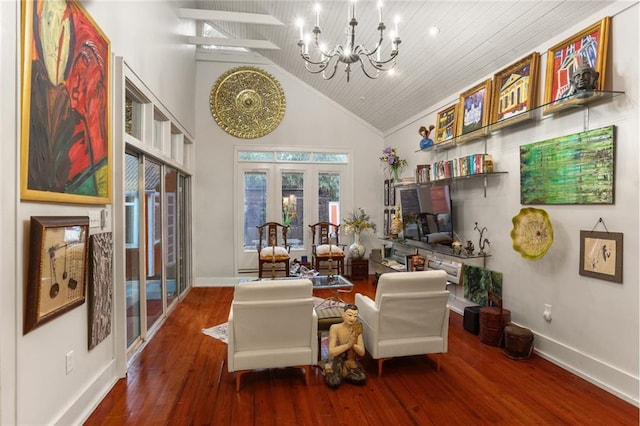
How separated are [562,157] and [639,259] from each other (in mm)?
997

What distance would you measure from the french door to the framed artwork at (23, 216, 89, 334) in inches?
157

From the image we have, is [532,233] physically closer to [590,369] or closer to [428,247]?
[590,369]

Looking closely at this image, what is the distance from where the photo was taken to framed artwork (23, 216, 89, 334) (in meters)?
1.63

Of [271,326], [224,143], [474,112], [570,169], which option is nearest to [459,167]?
[474,112]

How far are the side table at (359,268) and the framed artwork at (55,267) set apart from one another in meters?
4.61

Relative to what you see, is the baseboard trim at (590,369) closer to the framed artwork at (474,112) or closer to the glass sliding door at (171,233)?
the framed artwork at (474,112)

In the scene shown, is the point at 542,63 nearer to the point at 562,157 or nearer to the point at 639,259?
the point at 562,157

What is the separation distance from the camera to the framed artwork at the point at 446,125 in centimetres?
421

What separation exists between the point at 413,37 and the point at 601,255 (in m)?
2.95

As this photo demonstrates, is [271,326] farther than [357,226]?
No

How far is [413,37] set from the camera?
3.77 metres

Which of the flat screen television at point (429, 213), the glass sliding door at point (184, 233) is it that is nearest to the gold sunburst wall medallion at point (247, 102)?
the glass sliding door at point (184, 233)

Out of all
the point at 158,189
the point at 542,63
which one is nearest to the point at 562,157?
the point at 542,63

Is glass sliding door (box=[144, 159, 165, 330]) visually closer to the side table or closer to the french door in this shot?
the french door
